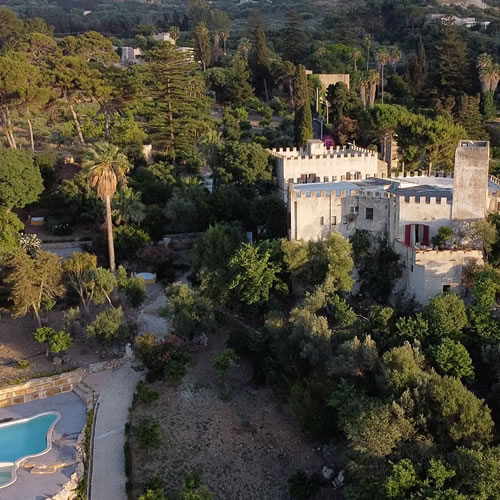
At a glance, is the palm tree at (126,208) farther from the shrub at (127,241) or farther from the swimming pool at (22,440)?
the swimming pool at (22,440)

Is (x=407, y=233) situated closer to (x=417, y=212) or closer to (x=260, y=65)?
(x=417, y=212)

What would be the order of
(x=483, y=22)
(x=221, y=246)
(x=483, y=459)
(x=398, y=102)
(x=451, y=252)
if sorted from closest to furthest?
A: 1. (x=483, y=459)
2. (x=451, y=252)
3. (x=221, y=246)
4. (x=398, y=102)
5. (x=483, y=22)

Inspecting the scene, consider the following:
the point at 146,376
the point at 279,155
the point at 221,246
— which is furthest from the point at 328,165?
the point at 146,376

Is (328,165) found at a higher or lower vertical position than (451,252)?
higher

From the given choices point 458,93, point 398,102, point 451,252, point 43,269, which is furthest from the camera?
point 398,102

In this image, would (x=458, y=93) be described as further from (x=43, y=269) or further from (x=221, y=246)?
(x=43, y=269)

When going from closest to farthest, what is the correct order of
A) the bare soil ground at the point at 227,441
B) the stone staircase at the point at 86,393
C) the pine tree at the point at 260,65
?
the bare soil ground at the point at 227,441, the stone staircase at the point at 86,393, the pine tree at the point at 260,65

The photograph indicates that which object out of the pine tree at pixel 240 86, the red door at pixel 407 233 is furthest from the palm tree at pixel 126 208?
the pine tree at pixel 240 86

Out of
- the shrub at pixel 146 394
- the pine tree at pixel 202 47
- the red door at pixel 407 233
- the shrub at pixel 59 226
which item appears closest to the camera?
the shrub at pixel 146 394

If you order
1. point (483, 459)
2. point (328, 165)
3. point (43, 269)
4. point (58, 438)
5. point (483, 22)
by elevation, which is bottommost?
point (58, 438)
